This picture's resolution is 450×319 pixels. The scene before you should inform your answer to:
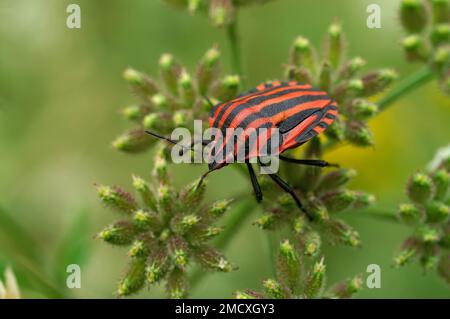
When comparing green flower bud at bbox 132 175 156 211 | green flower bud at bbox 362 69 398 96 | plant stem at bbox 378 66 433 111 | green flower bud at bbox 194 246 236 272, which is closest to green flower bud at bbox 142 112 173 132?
green flower bud at bbox 132 175 156 211

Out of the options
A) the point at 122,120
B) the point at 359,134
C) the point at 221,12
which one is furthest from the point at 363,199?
the point at 122,120

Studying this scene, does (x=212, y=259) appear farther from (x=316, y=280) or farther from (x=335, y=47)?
(x=335, y=47)

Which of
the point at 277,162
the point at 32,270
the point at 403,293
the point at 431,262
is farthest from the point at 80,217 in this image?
the point at 403,293

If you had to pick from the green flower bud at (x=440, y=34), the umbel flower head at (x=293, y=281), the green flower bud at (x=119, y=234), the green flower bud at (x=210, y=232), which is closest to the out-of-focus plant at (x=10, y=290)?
the green flower bud at (x=119, y=234)

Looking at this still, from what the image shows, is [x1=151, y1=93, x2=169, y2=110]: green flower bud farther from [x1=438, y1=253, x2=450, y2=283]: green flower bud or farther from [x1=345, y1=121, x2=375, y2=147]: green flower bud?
[x1=438, y1=253, x2=450, y2=283]: green flower bud
